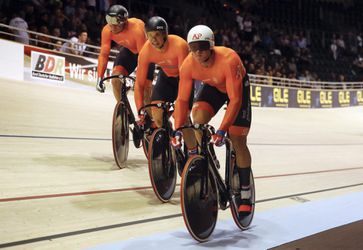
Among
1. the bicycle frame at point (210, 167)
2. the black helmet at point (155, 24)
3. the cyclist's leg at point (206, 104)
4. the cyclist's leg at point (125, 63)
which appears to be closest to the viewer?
the bicycle frame at point (210, 167)

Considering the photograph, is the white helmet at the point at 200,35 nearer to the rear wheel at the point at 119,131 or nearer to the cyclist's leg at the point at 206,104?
the cyclist's leg at the point at 206,104

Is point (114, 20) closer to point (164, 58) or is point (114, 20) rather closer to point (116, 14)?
point (116, 14)

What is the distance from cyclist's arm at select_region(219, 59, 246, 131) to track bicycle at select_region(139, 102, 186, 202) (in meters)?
0.70

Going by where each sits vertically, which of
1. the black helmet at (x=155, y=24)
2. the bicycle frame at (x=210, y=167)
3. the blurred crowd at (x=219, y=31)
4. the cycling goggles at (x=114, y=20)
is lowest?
the bicycle frame at (x=210, y=167)

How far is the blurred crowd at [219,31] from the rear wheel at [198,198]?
6721mm

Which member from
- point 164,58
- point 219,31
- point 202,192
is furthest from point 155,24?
point 219,31

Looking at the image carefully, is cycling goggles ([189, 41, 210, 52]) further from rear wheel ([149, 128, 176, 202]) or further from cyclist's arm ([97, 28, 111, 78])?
cyclist's arm ([97, 28, 111, 78])

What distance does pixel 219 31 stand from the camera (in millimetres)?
14297

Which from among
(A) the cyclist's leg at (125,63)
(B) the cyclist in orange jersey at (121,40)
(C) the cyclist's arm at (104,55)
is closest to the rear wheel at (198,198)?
(B) the cyclist in orange jersey at (121,40)

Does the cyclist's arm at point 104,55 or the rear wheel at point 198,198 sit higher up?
the cyclist's arm at point 104,55

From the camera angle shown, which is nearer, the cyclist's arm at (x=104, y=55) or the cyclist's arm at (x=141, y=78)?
the cyclist's arm at (x=141, y=78)

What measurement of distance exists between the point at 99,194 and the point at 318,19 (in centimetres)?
2026

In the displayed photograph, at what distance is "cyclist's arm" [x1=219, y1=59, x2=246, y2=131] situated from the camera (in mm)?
2641

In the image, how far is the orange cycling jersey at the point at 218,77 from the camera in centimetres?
269
